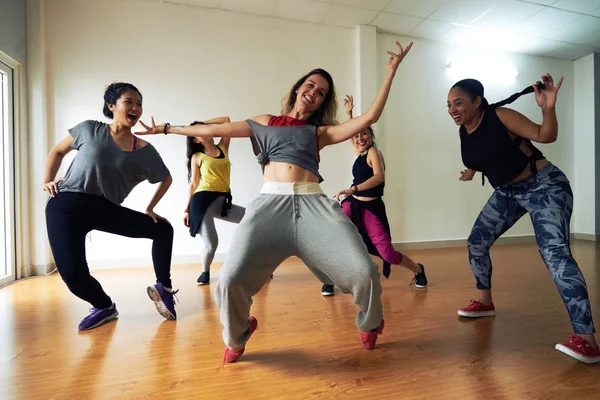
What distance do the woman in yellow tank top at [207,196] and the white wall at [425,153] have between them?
260 centimetres

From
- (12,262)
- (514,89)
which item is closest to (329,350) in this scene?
(12,262)

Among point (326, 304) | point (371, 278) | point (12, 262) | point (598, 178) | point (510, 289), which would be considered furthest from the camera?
point (598, 178)

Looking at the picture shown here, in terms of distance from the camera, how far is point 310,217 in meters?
1.36

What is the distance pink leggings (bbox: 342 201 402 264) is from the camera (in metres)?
2.47

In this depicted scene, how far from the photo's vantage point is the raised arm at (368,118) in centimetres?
139

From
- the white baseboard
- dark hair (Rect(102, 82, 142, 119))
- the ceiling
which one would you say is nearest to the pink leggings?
dark hair (Rect(102, 82, 142, 119))

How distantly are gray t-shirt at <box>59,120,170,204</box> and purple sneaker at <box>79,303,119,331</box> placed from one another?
670 millimetres

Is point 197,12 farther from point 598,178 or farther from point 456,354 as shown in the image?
point 598,178

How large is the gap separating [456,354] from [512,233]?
4.82 metres

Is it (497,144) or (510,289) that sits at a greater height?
(497,144)

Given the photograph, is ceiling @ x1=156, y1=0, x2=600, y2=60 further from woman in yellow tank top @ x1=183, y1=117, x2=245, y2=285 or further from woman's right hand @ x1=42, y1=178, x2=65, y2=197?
woman's right hand @ x1=42, y1=178, x2=65, y2=197

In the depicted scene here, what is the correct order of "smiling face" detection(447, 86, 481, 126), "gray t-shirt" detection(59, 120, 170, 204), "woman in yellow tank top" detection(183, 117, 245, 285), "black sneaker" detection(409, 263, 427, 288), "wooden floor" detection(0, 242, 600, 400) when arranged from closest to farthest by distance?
"wooden floor" detection(0, 242, 600, 400) → "smiling face" detection(447, 86, 481, 126) → "gray t-shirt" detection(59, 120, 170, 204) → "black sneaker" detection(409, 263, 427, 288) → "woman in yellow tank top" detection(183, 117, 245, 285)

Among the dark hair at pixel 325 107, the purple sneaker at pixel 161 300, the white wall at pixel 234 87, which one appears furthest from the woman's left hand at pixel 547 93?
the white wall at pixel 234 87

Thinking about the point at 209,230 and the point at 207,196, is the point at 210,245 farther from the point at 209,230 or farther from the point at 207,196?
the point at 207,196
